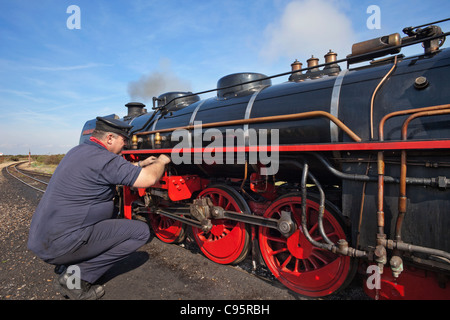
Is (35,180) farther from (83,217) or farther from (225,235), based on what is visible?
(225,235)

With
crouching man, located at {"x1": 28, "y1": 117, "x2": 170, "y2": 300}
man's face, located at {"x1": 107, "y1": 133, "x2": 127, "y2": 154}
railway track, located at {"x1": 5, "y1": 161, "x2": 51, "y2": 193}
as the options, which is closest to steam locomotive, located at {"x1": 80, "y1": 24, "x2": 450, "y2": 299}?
man's face, located at {"x1": 107, "y1": 133, "x2": 127, "y2": 154}

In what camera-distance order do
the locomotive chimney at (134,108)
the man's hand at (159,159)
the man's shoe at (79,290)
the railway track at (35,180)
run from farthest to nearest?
the railway track at (35,180)
the locomotive chimney at (134,108)
the man's hand at (159,159)
the man's shoe at (79,290)

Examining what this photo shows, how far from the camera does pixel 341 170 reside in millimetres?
2312

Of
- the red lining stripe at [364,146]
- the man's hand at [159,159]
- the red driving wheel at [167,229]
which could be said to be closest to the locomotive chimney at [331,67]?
the red lining stripe at [364,146]

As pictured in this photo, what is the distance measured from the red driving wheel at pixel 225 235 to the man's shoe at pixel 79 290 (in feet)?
4.45

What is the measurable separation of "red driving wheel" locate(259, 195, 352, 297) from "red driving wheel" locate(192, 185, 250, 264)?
0.32 metres

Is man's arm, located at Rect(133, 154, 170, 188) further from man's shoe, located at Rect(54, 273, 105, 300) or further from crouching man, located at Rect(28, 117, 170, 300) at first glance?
man's shoe, located at Rect(54, 273, 105, 300)

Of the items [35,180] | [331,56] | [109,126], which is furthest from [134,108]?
[35,180]

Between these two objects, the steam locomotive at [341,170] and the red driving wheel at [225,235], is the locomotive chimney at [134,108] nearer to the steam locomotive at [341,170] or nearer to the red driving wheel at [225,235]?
the steam locomotive at [341,170]

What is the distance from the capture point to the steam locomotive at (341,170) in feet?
6.01

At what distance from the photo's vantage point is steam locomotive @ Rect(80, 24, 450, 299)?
1831 mm
